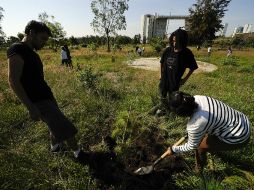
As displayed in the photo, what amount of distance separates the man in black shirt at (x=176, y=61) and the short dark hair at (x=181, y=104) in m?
1.33

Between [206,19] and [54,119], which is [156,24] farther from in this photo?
[54,119]

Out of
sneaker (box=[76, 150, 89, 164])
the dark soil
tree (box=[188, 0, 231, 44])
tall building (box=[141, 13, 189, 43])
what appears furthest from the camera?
tall building (box=[141, 13, 189, 43])

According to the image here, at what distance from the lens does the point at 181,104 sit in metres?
2.40

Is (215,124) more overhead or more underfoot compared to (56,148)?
more overhead

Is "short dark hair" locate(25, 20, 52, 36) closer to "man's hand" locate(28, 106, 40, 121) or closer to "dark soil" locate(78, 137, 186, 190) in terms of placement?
"man's hand" locate(28, 106, 40, 121)

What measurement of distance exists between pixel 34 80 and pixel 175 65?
2299 mm

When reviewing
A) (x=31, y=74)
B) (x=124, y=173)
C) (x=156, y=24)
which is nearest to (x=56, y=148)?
(x=124, y=173)

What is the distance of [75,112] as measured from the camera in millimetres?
4977

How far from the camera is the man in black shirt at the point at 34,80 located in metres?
2.64

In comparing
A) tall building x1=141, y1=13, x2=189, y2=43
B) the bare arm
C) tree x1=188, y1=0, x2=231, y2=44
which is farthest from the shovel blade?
tall building x1=141, y1=13, x2=189, y2=43

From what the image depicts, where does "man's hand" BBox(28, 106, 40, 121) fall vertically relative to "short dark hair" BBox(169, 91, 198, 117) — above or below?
below

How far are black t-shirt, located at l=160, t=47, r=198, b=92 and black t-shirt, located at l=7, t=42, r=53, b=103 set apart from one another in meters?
2.11

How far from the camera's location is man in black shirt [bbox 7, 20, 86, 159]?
104 inches

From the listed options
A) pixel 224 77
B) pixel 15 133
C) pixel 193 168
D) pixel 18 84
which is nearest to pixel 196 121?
pixel 193 168
